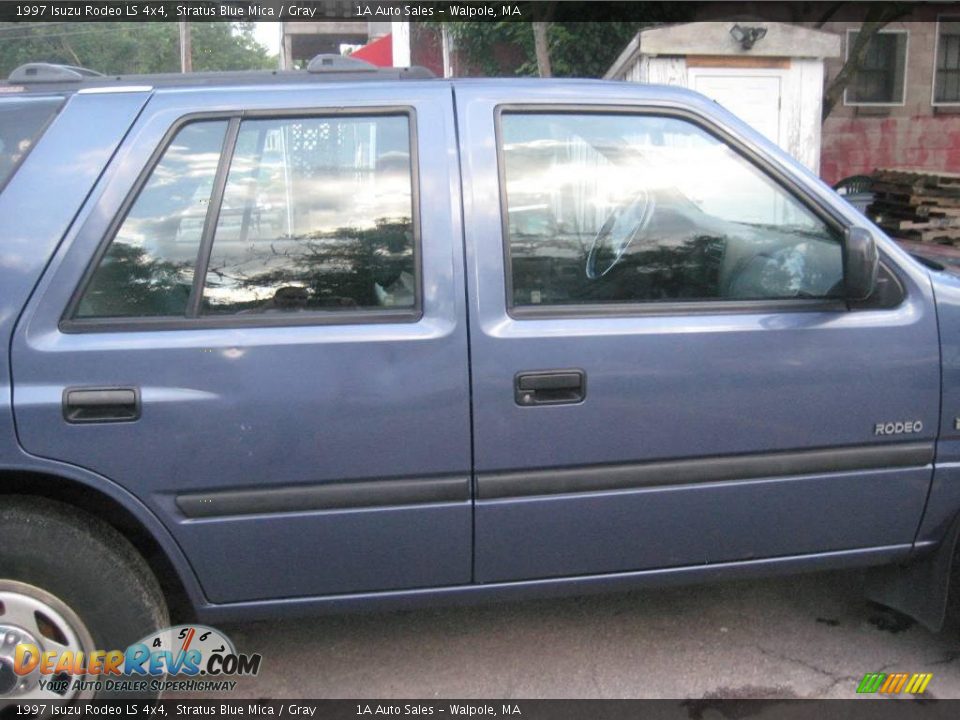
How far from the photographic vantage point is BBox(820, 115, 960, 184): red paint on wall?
13766 millimetres

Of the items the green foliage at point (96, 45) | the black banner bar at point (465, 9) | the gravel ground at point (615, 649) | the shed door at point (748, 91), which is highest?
the green foliage at point (96, 45)

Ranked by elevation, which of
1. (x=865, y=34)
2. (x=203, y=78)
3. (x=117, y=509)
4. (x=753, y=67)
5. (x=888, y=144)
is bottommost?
(x=117, y=509)

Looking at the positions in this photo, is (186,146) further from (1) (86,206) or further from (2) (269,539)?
(2) (269,539)

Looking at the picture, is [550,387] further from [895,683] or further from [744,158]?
[895,683]

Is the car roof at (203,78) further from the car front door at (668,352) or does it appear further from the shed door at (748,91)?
the shed door at (748,91)

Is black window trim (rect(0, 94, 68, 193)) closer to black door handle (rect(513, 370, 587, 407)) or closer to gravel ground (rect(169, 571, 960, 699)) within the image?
black door handle (rect(513, 370, 587, 407))

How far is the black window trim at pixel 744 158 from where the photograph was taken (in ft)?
8.34

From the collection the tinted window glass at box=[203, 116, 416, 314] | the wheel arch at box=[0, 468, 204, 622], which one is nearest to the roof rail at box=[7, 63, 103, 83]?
the tinted window glass at box=[203, 116, 416, 314]

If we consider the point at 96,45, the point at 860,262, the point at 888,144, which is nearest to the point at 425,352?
the point at 860,262

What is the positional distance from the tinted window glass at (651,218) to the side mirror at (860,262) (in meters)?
0.12

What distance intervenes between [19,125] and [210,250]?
656 mm

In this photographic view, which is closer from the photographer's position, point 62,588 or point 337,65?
point 62,588

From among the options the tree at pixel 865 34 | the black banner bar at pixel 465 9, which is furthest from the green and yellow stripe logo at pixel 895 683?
the tree at pixel 865 34

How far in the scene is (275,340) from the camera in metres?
2.36
